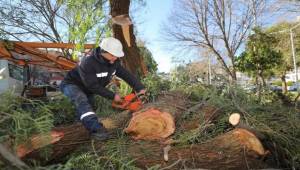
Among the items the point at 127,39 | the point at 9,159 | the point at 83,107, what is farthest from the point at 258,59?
the point at 9,159

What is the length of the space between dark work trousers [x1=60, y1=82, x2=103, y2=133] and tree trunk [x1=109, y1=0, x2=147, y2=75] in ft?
11.8

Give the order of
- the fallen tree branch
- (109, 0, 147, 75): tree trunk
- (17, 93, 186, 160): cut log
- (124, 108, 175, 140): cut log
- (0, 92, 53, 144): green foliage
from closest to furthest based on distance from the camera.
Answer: the fallen tree branch → (0, 92, 53, 144): green foliage → (17, 93, 186, 160): cut log → (124, 108, 175, 140): cut log → (109, 0, 147, 75): tree trunk

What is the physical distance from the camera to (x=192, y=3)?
28219mm

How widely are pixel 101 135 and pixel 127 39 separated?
17.6 ft

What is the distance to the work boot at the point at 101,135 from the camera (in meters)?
4.63

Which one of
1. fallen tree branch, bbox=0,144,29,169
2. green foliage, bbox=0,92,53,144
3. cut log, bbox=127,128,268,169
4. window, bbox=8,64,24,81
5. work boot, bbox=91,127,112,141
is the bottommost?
cut log, bbox=127,128,268,169

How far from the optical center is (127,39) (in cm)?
976

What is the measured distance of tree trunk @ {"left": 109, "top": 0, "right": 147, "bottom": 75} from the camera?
9.66 metres

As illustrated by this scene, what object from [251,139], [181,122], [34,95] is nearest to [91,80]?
[181,122]

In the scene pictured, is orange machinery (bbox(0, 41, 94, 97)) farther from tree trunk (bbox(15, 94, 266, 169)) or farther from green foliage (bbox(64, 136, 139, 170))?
green foliage (bbox(64, 136, 139, 170))

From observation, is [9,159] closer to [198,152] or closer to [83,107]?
[198,152]

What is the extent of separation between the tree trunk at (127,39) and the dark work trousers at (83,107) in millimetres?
3603

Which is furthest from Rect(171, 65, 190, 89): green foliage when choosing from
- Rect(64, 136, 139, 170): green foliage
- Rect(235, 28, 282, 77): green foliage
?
Rect(235, 28, 282, 77): green foliage

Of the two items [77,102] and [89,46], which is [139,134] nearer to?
[77,102]
